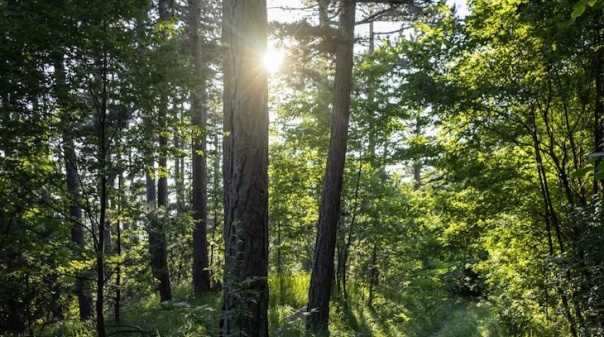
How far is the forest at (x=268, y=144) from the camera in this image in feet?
13.0

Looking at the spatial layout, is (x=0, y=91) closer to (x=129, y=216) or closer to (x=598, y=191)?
(x=129, y=216)

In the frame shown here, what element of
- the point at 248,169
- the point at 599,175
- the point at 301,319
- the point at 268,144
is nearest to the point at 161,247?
the point at 301,319

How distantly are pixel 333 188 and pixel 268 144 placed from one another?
124 inches

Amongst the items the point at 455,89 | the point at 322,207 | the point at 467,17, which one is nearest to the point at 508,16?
the point at 467,17

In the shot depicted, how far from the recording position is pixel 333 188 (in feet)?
26.0

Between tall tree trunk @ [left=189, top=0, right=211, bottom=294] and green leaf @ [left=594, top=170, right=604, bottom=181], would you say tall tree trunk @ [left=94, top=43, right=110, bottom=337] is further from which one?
green leaf @ [left=594, top=170, right=604, bottom=181]

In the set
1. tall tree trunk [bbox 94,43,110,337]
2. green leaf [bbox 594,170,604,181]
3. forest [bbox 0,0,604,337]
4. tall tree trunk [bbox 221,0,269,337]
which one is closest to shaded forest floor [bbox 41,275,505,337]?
forest [bbox 0,0,604,337]

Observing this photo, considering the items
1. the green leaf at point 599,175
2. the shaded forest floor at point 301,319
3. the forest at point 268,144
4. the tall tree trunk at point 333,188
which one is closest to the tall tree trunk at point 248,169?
the forest at point 268,144

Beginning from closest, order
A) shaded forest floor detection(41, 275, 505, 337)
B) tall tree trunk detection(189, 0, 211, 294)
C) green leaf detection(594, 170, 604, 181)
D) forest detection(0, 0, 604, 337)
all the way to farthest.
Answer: green leaf detection(594, 170, 604, 181)
forest detection(0, 0, 604, 337)
shaded forest floor detection(41, 275, 505, 337)
tall tree trunk detection(189, 0, 211, 294)

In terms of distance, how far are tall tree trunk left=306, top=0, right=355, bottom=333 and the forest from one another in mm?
38

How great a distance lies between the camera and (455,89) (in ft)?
22.1

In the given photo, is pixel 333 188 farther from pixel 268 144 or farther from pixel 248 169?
pixel 248 169

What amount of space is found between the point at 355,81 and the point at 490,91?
202 inches

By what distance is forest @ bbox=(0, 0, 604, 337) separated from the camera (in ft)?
13.0
